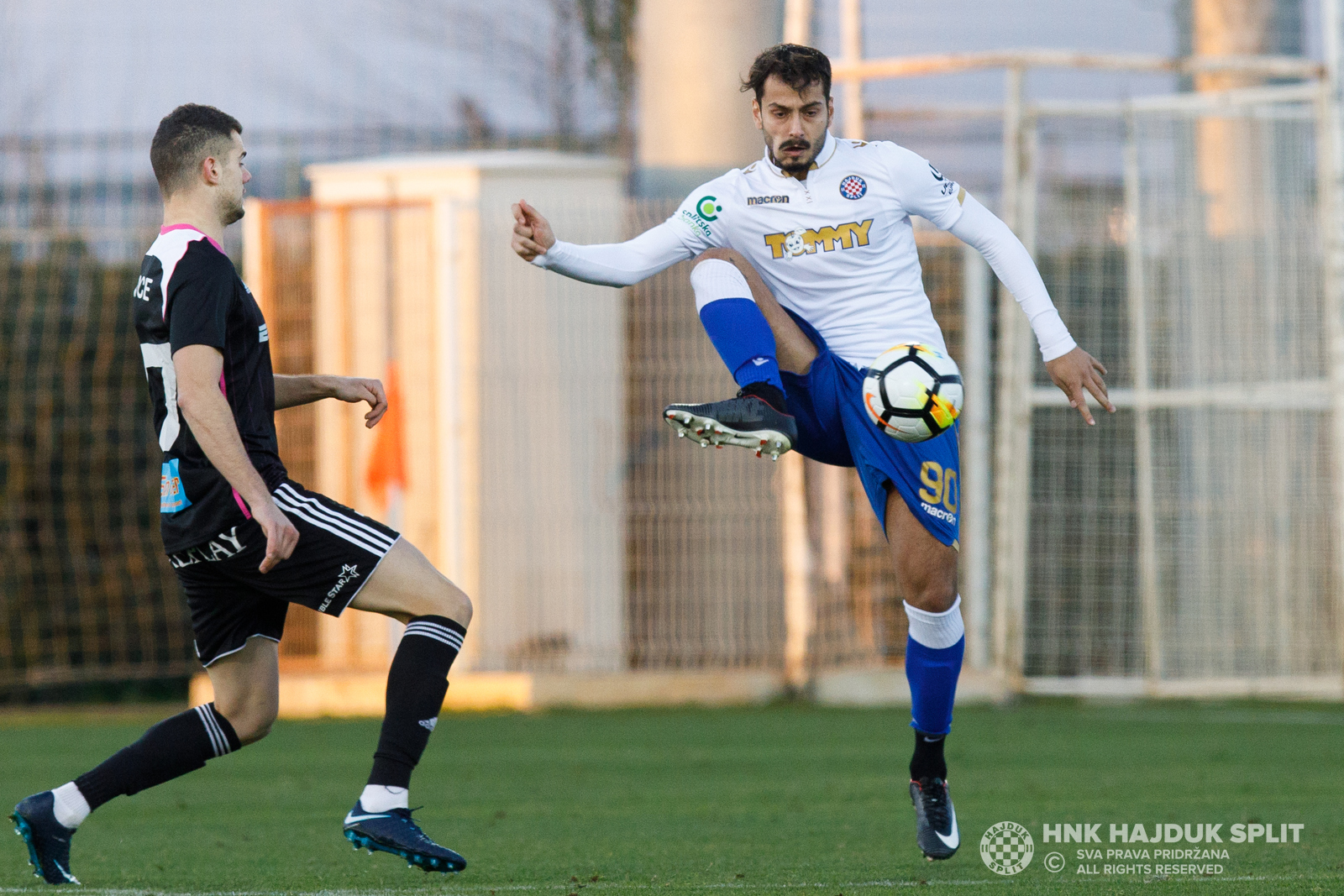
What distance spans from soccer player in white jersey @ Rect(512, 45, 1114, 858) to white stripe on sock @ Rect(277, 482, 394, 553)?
984mm

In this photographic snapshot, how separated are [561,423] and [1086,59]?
4.32m

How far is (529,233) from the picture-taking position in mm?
4934

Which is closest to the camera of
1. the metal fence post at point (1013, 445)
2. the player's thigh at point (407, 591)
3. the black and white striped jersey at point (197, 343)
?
the black and white striped jersey at point (197, 343)

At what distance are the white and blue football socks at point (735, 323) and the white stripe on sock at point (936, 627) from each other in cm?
85

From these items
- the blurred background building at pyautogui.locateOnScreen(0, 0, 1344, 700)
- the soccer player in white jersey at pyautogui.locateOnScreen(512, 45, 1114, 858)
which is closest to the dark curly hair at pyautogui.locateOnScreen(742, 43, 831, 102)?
the soccer player in white jersey at pyautogui.locateOnScreen(512, 45, 1114, 858)

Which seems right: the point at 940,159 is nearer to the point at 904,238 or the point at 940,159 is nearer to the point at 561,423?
the point at 561,423

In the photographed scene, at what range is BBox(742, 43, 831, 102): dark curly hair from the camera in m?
4.88

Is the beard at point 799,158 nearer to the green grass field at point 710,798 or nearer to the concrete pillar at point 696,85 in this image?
the green grass field at point 710,798

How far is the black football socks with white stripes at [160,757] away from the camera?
4723 mm

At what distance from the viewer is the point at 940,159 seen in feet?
38.1

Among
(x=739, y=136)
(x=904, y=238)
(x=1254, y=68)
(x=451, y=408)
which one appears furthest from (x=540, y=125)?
(x=904, y=238)

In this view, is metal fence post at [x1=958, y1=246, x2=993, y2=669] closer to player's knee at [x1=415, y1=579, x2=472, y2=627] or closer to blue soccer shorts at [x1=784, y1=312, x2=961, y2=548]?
blue soccer shorts at [x1=784, y1=312, x2=961, y2=548]

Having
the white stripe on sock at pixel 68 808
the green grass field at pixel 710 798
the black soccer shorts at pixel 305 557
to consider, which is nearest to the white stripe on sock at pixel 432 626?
the black soccer shorts at pixel 305 557

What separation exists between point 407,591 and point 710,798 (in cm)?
286
